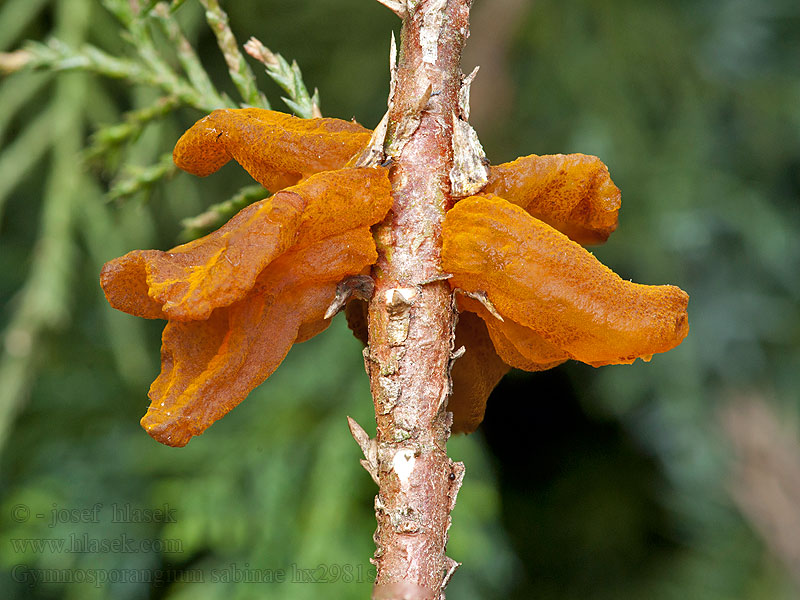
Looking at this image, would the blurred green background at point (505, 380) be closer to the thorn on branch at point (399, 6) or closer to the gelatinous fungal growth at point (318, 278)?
the gelatinous fungal growth at point (318, 278)

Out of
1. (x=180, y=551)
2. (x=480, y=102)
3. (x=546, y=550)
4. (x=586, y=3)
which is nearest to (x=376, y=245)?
(x=180, y=551)

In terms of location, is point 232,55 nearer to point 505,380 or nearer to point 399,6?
point 399,6

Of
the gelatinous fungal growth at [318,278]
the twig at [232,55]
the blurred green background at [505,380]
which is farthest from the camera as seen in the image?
the blurred green background at [505,380]

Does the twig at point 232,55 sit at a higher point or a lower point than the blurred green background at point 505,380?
higher

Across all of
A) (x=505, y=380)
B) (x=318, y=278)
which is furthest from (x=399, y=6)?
(x=505, y=380)

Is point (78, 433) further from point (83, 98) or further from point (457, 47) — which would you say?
point (457, 47)

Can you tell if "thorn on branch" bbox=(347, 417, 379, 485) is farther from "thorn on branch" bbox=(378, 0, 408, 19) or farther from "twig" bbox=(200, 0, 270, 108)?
"twig" bbox=(200, 0, 270, 108)

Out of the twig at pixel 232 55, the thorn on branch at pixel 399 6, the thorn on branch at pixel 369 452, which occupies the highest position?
the thorn on branch at pixel 399 6

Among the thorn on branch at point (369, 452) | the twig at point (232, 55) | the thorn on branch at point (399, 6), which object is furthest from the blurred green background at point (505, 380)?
the thorn on branch at point (399, 6)
